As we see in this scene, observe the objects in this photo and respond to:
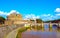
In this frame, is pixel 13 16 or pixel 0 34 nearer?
pixel 0 34

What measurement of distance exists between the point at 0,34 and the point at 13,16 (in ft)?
218

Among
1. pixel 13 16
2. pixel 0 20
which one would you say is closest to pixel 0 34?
pixel 0 20

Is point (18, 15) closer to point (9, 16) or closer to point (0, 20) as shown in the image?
point (9, 16)

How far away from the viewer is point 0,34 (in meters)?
7.08

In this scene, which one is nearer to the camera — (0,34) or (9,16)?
(0,34)

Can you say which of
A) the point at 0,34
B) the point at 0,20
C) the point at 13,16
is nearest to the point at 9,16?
the point at 13,16

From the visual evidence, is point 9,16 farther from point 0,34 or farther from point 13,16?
point 0,34

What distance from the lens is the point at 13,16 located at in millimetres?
73188

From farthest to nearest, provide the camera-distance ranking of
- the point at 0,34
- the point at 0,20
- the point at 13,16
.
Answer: the point at 13,16 < the point at 0,20 < the point at 0,34

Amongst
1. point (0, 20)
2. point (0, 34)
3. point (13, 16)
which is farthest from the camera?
point (13, 16)

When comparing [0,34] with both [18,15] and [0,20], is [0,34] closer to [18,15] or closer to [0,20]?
[0,20]

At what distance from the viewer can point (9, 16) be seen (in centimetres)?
7425

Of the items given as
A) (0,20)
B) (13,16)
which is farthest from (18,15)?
(0,20)

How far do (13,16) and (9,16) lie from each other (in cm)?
213
